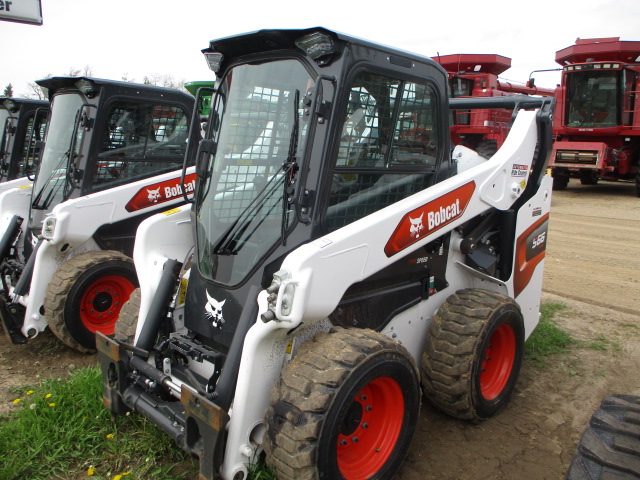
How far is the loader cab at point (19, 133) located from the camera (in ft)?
22.9

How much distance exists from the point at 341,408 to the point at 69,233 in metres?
3.25

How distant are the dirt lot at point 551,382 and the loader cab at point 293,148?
1366 millimetres

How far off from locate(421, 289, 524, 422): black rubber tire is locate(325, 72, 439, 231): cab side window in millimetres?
787

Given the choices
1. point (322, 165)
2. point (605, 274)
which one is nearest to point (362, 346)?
point (322, 165)

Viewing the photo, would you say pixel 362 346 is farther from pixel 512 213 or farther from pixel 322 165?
pixel 512 213

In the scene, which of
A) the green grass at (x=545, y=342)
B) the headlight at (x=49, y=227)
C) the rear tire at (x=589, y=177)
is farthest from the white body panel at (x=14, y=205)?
the rear tire at (x=589, y=177)

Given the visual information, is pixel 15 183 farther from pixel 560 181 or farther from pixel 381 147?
pixel 560 181

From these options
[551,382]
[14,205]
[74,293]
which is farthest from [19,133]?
[551,382]

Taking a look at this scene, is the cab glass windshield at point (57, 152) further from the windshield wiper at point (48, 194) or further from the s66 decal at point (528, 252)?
the s66 decal at point (528, 252)

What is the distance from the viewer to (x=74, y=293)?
177 inches

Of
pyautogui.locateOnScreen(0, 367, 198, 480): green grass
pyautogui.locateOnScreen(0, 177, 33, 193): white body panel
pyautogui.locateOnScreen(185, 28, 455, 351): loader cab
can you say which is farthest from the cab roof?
pyautogui.locateOnScreen(0, 177, 33, 193): white body panel

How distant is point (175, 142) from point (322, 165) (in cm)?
321

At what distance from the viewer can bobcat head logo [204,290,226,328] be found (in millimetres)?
2850

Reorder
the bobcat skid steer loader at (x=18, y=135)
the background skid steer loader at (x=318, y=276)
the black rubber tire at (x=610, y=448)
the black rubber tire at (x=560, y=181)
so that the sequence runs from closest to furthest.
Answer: the black rubber tire at (x=610, y=448) → the background skid steer loader at (x=318, y=276) → the bobcat skid steer loader at (x=18, y=135) → the black rubber tire at (x=560, y=181)
